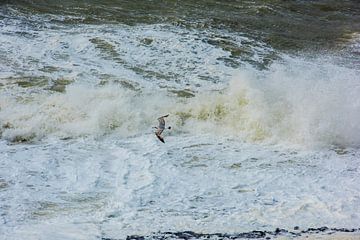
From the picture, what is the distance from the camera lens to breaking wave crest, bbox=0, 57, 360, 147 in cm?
897

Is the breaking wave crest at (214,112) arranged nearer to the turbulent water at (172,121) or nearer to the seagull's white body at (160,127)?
the turbulent water at (172,121)

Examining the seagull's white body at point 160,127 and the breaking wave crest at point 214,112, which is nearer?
the seagull's white body at point 160,127

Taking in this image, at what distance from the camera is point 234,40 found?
1380 centimetres

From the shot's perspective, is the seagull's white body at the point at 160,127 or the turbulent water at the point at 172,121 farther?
the seagull's white body at the point at 160,127

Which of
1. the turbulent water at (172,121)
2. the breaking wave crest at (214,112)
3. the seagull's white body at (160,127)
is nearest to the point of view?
the turbulent water at (172,121)

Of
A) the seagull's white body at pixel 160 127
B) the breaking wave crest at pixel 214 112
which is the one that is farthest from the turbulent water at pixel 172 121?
the seagull's white body at pixel 160 127

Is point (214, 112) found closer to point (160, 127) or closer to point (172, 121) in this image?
point (172, 121)

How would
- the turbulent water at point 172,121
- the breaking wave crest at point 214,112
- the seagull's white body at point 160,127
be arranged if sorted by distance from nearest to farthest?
the turbulent water at point 172,121 → the seagull's white body at point 160,127 → the breaking wave crest at point 214,112

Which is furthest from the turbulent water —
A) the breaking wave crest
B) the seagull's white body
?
the seagull's white body

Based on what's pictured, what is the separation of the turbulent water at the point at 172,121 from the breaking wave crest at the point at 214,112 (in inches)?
1.2

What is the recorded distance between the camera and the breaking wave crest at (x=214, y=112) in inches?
353

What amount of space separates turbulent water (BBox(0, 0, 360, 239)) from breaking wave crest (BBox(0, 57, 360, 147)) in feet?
0.10

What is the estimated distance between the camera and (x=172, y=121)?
959 cm

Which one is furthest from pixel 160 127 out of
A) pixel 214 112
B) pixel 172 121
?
pixel 214 112
